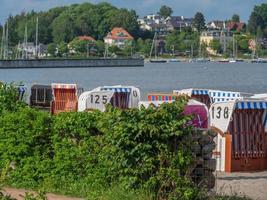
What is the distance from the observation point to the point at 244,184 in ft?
51.8

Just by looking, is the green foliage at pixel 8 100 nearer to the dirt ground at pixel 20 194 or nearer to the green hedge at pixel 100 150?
the green hedge at pixel 100 150

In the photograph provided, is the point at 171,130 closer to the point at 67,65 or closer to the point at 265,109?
the point at 265,109

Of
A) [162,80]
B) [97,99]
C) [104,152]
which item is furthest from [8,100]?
[162,80]

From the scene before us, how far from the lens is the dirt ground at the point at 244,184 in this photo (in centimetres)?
1420

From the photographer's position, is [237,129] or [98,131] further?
[237,129]

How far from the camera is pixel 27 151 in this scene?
1401cm

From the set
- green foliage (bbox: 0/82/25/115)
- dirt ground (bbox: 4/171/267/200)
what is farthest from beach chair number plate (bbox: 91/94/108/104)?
dirt ground (bbox: 4/171/267/200)

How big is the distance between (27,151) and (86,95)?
11.7 metres

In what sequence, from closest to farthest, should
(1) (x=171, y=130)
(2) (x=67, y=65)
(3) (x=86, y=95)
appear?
1. (1) (x=171, y=130)
2. (3) (x=86, y=95)
3. (2) (x=67, y=65)

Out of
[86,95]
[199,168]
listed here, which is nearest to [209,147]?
[199,168]

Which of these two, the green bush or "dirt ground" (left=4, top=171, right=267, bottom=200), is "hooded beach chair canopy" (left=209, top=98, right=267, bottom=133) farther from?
the green bush

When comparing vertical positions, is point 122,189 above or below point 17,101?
below

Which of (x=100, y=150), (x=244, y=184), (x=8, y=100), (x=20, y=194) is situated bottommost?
(x=244, y=184)

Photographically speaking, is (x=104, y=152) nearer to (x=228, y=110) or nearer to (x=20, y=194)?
(x=20, y=194)
